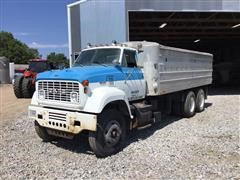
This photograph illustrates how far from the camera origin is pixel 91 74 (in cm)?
622

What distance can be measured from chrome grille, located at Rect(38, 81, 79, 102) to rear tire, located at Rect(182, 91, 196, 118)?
5.44 meters

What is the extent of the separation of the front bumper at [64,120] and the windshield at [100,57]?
5.61ft

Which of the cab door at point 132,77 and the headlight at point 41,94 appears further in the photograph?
the cab door at point 132,77

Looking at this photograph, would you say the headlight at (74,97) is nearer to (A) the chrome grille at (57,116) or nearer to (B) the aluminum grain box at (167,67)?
(A) the chrome grille at (57,116)

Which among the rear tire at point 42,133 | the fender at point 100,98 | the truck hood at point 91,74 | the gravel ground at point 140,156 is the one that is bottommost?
the gravel ground at point 140,156

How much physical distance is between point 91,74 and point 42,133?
89.5 inches

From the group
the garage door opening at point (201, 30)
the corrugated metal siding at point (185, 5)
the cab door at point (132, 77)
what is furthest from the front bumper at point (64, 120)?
the garage door opening at point (201, 30)

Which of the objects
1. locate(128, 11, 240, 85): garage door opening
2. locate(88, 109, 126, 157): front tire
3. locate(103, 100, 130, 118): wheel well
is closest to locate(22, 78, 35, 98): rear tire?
locate(128, 11, 240, 85): garage door opening

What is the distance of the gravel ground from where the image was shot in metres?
5.44

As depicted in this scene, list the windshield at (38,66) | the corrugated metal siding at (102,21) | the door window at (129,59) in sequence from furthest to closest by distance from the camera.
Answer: the windshield at (38,66)
the corrugated metal siding at (102,21)
the door window at (129,59)

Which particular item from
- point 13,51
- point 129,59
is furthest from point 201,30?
point 13,51

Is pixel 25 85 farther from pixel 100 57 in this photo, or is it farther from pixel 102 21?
pixel 100 57

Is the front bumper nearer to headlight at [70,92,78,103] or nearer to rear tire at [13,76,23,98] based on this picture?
headlight at [70,92,78,103]

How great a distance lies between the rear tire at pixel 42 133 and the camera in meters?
7.32
